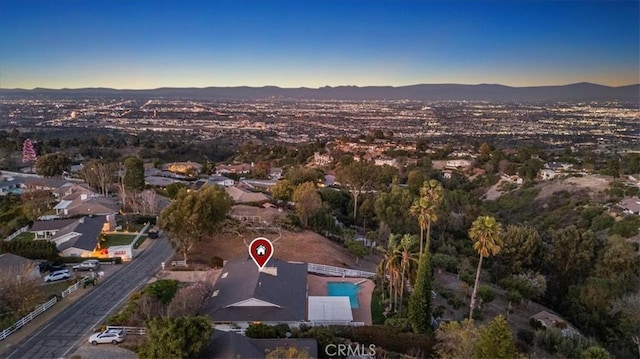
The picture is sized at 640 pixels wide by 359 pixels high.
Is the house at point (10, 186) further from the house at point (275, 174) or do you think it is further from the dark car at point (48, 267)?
the house at point (275, 174)

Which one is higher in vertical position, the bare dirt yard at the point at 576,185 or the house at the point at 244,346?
the house at the point at 244,346

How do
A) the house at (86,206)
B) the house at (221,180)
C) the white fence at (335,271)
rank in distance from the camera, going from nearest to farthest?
the white fence at (335,271), the house at (86,206), the house at (221,180)

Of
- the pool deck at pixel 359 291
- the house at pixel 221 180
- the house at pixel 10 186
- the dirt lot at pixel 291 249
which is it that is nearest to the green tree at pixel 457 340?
the pool deck at pixel 359 291

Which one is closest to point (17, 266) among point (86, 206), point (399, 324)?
point (86, 206)

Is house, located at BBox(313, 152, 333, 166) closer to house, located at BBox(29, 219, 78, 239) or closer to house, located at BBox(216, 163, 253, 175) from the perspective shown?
house, located at BBox(216, 163, 253, 175)

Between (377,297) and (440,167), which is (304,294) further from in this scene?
(440,167)

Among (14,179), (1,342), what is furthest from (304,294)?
(14,179)

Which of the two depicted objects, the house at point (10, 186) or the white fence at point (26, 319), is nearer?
the white fence at point (26, 319)
